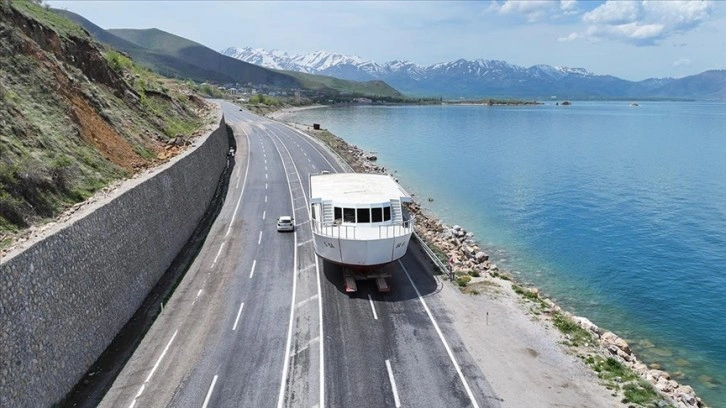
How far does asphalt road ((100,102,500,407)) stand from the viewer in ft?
57.4

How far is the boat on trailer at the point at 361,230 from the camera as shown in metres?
25.0

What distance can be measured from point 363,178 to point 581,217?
3104 cm

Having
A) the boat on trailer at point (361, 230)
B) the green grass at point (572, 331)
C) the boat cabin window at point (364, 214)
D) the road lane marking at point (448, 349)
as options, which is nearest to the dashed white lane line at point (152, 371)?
the boat on trailer at point (361, 230)

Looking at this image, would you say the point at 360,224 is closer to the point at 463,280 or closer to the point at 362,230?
the point at 362,230

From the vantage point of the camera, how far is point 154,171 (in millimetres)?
31344

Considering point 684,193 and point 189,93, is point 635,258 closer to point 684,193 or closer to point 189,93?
point 684,193

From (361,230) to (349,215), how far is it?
1.33 meters

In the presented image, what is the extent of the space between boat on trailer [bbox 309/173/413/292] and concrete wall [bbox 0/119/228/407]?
907 cm

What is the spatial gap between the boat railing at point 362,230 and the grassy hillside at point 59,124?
12.4 metres

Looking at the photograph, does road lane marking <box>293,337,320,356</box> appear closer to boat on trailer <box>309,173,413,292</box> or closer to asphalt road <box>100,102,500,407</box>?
asphalt road <box>100,102,500,407</box>

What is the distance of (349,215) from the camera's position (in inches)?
1053

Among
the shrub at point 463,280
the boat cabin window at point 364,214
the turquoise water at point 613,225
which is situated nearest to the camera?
the boat cabin window at point 364,214

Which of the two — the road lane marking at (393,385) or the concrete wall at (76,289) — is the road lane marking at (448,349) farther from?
the concrete wall at (76,289)

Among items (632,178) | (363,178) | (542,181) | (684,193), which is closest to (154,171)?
(363,178)
